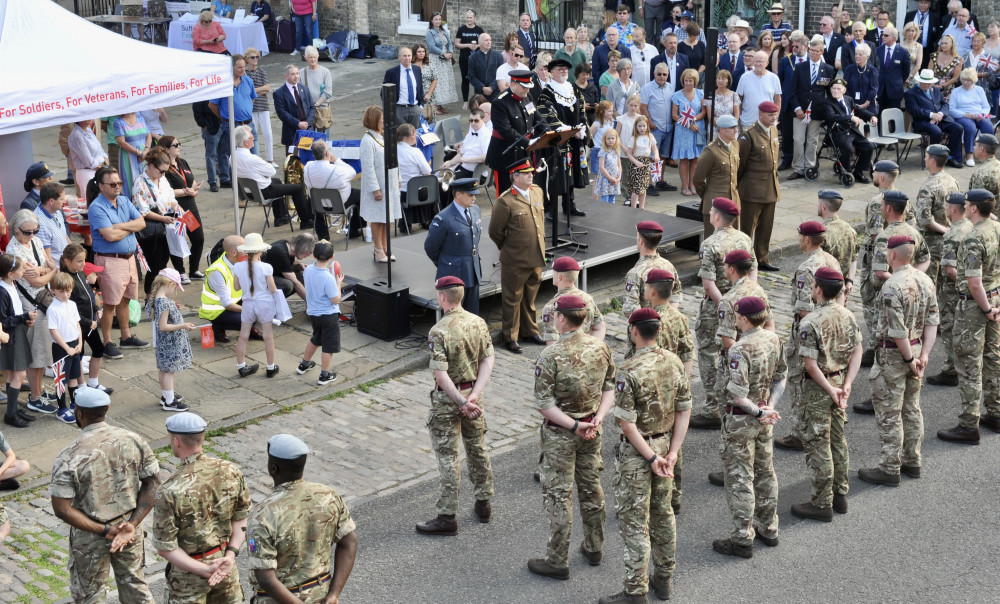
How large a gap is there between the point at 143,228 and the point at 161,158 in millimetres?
809

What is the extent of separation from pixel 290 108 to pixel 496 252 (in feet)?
17.3

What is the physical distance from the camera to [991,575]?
7.12 m

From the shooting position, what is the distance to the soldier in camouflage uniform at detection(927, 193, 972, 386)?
9.69 m

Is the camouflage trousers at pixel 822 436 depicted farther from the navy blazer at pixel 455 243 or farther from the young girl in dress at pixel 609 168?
the young girl in dress at pixel 609 168

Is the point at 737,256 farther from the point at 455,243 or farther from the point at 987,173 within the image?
the point at 987,173

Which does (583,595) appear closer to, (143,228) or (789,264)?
(143,228)

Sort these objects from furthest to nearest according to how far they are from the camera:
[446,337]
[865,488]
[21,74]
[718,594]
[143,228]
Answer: [143,228] < [21,74] < [865,488] < [446,337] < [718,594]

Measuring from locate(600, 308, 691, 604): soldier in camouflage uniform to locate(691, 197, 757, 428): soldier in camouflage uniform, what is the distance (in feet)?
8.70

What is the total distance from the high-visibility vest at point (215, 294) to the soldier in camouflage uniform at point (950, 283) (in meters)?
6.38

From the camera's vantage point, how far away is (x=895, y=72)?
17812 millimetres

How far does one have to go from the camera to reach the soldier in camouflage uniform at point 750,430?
716cm

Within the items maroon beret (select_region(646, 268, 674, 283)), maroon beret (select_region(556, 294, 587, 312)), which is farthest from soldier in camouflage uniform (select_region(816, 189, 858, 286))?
maroon beret (select_region(556, 294, 587, 312))

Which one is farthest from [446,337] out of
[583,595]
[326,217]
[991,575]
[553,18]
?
[553,18]

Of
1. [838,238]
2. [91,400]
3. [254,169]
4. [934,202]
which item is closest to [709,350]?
[838,238]
